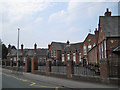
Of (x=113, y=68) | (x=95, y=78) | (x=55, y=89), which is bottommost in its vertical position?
(x=55, y=89)

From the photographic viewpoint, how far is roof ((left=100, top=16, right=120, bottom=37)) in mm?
16141

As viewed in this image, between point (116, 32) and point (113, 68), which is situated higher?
point (116, 32)

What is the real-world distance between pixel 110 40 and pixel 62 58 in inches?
1358

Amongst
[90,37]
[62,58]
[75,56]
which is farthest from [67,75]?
[62,58]

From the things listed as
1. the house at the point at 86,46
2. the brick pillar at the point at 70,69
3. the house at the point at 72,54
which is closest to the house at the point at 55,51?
the house at the point at 72,54

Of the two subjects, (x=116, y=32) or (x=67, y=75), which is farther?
(x=116, y=32)

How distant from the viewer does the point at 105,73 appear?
31.4 ft

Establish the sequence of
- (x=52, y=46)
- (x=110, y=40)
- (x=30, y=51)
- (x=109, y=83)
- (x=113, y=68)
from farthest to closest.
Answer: (x=30, y=51), (x=52, y=46), (x=110, y=40), (x=113, y=68), (x=109, y=83)

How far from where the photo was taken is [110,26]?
1773 cm

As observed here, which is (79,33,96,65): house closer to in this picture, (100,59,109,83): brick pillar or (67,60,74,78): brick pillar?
(67,60,74,78): brick pillar

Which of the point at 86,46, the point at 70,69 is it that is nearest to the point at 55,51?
the point at 86,46

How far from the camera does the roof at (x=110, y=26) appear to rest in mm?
16141

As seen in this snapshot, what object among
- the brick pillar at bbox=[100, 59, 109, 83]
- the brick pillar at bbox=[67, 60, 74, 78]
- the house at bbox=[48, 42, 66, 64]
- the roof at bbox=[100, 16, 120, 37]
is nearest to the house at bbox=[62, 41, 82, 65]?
the house at bbox=[48, 42, 66, 64]

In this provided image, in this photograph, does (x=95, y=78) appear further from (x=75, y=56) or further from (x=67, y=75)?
(x=75, y=56)
